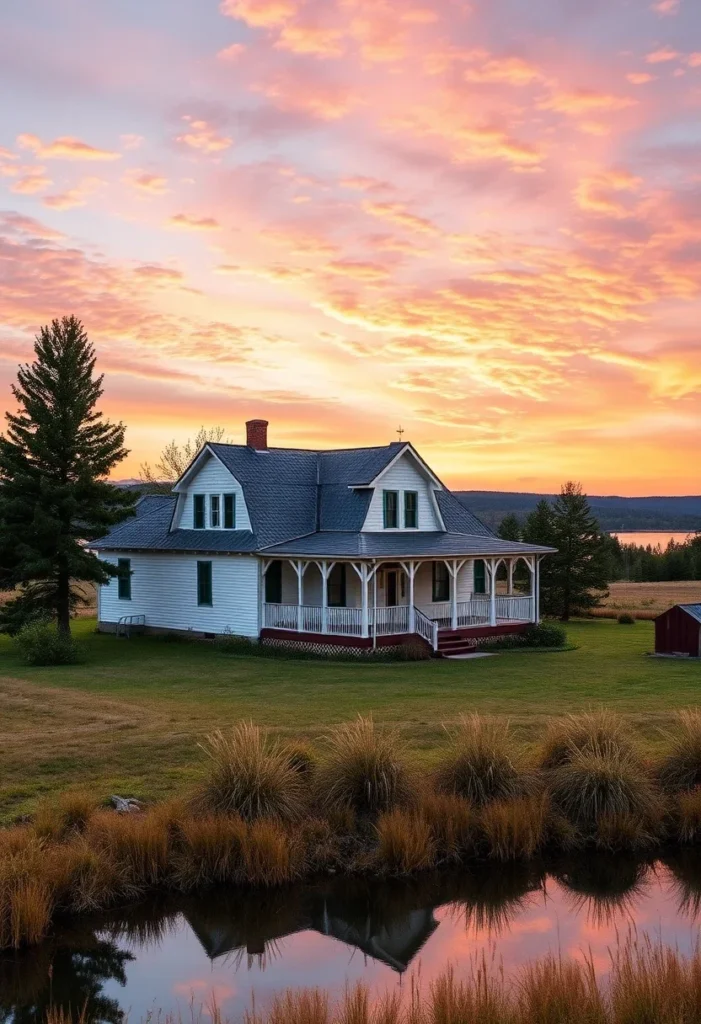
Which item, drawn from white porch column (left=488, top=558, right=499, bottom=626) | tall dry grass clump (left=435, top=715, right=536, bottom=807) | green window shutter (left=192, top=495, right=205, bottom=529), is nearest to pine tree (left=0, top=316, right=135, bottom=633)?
green window shutter (left=192, top=495, right=205, bottom=529)

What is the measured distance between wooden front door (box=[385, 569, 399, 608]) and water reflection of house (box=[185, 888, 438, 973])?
Result: 24.4 meters

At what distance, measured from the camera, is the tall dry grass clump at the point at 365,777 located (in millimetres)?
13398

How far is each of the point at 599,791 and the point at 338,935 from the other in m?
4.46

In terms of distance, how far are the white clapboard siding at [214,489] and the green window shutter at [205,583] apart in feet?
5.69

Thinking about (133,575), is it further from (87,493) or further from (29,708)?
(29,708)

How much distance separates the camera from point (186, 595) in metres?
38.3

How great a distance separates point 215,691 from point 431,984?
51.5 ft

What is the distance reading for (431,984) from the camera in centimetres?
955

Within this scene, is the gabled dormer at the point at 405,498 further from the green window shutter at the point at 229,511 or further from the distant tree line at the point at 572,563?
the distant tree line at the point at 572,563

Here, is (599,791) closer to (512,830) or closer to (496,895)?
(512,830)

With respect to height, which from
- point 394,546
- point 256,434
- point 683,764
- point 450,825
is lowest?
point 450,825

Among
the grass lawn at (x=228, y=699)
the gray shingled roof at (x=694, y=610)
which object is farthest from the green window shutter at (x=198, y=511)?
the gray shingled roof at (x=694, y=610)

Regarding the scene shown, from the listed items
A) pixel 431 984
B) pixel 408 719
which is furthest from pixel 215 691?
pixel 431 984

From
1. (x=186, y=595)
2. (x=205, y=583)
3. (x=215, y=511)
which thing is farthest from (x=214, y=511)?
(x=186, y=595)
